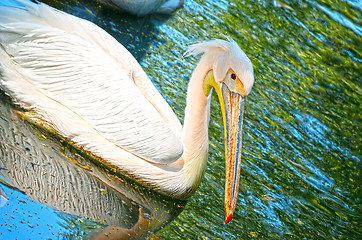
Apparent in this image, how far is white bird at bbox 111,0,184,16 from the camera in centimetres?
572

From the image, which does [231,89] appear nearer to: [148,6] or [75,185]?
[75,185]

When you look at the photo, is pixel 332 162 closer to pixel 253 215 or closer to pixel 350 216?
pixel 350 216

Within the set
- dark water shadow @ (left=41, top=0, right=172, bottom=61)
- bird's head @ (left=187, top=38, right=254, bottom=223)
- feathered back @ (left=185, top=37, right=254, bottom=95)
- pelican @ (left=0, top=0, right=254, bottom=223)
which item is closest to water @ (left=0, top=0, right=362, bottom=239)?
dark water shadow @ (left=41, top=0, right=172, bottom=61)

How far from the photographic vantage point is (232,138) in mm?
3615

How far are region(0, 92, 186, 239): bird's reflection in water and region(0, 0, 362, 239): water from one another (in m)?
0.01

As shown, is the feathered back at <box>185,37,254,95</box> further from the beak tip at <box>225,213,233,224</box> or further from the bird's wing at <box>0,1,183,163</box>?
the beak tip at <box>225,213,233,224</box>

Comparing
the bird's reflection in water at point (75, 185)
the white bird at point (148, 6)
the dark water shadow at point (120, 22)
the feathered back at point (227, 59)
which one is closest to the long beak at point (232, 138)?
the feathered back at point (227, 59)

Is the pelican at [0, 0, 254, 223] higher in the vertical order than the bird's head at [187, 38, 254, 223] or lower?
lower

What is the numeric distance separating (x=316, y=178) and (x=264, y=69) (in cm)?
158

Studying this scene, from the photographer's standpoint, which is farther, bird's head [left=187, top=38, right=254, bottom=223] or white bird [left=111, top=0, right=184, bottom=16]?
white bird [left=111, top=0, right=184, bottom=16]

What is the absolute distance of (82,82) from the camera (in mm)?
3689

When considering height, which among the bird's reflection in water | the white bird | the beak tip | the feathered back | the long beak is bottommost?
the bird's reflection in water

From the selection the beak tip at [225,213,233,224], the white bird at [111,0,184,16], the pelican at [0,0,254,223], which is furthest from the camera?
the white bird at [111,0,184,16]

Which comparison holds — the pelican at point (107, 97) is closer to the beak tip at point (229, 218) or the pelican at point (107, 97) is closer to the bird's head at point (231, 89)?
the bird's head at point (231, 89)
